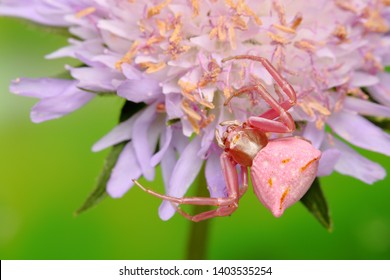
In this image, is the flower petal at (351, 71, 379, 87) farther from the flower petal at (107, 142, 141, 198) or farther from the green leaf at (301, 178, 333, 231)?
the flower petal at (107, 142, 141, 198)

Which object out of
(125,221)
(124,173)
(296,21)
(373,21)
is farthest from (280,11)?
(125,221)

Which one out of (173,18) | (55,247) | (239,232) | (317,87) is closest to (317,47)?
(317,87)

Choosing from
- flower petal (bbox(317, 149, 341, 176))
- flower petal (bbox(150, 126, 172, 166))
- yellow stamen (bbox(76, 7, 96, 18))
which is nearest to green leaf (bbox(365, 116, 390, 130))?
flower petal (bbox(317, 149, 341, 176))

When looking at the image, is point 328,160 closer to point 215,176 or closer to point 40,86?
point 215,176

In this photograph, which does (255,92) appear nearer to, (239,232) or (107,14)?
(107,14)

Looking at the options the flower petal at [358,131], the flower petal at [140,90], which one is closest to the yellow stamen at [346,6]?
the flower petal at [358,131]

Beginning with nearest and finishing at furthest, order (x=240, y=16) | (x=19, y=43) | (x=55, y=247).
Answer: (x=240, y=16) < (x=55, y=247) < (x=19, y=43)

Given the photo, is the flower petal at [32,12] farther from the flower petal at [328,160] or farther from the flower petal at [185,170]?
the flower petal at [328,160]
